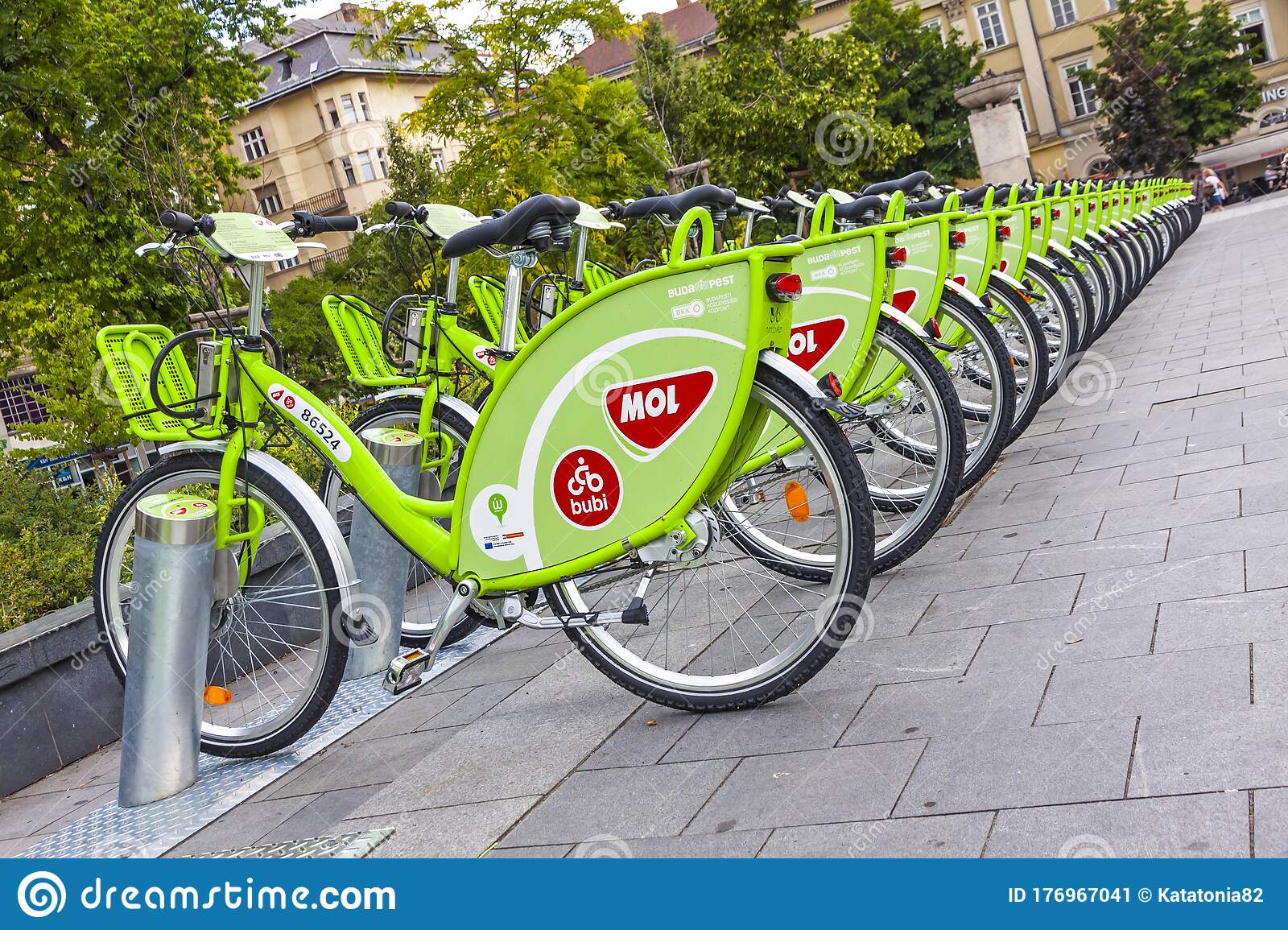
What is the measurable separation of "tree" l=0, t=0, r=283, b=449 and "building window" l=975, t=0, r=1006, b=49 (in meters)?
41.9

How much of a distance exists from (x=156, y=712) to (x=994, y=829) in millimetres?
2434

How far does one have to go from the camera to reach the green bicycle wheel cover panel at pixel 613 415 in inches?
117

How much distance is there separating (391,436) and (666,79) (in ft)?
132

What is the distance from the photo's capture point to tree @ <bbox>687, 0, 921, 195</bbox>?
97.6ft

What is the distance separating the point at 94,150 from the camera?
16.2m

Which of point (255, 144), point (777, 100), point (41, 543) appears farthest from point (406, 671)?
point (255, 144)

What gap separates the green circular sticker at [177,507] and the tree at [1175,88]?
4381 centimetres

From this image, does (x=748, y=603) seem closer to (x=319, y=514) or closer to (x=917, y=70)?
(x=319, y=514)

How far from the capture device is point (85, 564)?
532cm

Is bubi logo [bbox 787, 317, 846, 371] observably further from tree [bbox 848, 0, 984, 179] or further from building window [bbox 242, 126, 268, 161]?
building window [bbox 242, 126, 268, 161]

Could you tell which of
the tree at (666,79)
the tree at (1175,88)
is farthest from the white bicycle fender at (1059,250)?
the tree at (1175,88)

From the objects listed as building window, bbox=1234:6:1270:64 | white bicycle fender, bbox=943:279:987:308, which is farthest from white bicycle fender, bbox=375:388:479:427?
building window, bbox=1234:6:1270:64
